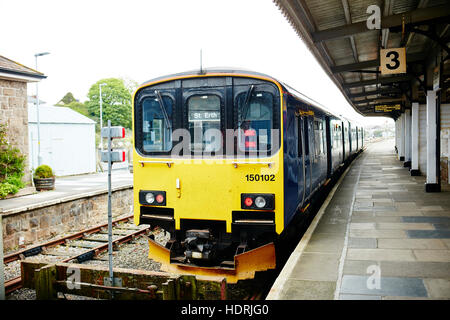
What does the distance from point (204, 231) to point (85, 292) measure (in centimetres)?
168

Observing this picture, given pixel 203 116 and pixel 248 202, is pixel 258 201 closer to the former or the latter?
pixel 248 202

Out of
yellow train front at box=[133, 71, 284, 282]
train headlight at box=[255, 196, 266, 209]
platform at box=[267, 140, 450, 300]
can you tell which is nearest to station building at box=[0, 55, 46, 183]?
yellow train front at box=[133, 71, 284, 282]

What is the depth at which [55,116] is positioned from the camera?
82.5 ft

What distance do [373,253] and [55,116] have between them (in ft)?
75.5

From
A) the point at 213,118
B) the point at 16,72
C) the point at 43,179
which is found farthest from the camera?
the point at 43,179

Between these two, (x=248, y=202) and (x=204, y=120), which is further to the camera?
(x=204, y=120)

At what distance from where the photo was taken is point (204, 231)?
5.72 m

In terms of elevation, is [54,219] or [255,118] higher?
[255,118]

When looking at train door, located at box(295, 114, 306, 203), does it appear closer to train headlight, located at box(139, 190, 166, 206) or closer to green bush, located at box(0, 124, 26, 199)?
train headlight, located at box(139, 190, 166, 206)

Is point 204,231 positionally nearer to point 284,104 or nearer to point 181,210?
point 181,210

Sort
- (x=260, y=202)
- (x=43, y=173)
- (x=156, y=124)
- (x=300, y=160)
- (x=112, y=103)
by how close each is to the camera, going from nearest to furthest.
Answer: (x=260, y=202) → (x=156, y=124) → (x=300, y=160) → (x=43, y=173) → (x=112, y=103)

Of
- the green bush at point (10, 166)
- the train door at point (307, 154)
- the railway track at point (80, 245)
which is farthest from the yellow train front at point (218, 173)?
the green bush at point (10, 166)

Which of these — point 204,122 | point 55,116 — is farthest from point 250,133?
point 55,116
